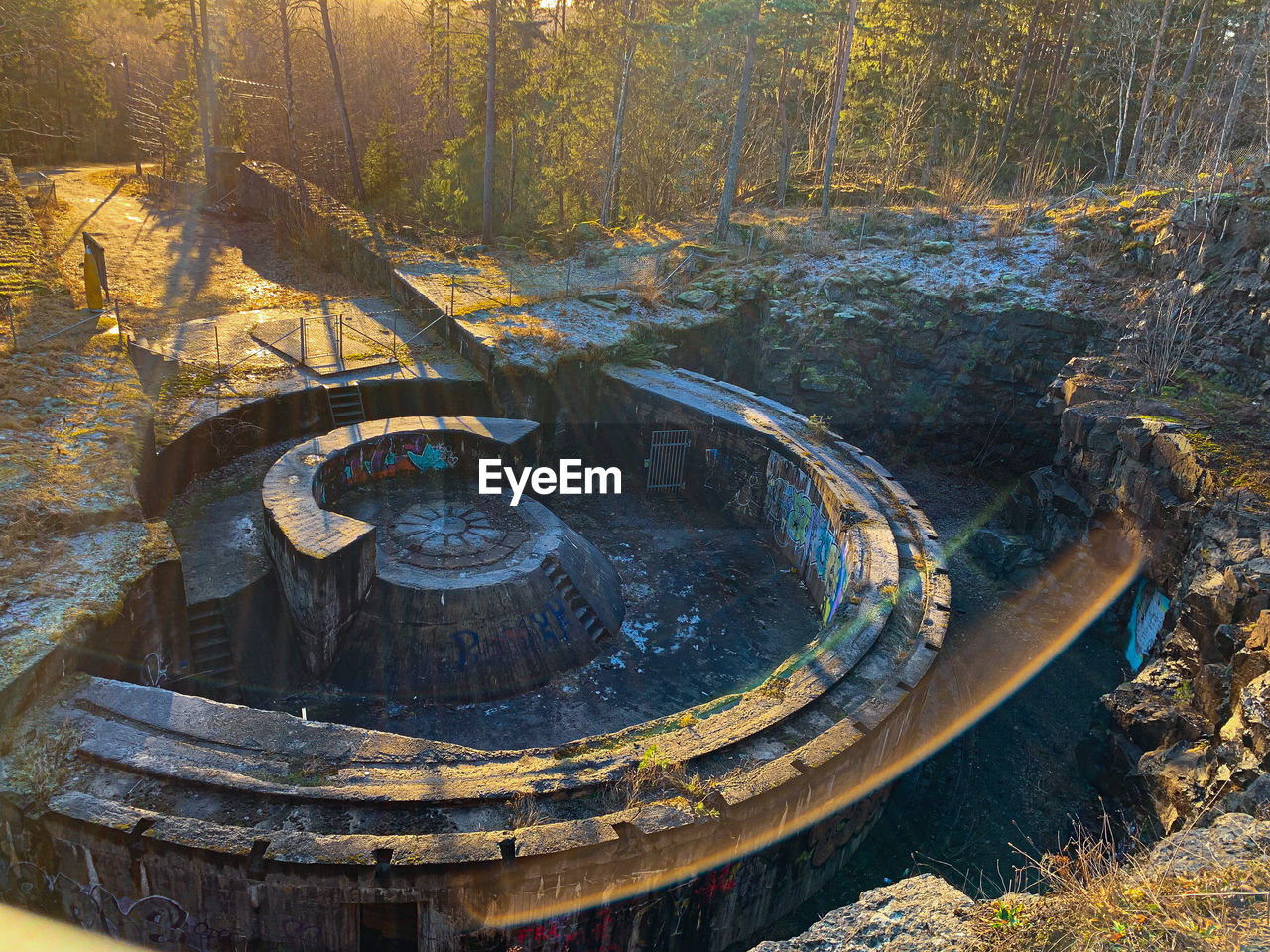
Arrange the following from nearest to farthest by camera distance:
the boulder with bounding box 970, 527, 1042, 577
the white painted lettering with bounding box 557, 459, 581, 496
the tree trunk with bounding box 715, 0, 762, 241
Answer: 1. the boulder with bounding box 970, 527, 1042, 577
2. the white painted lettering with bounding box 557, 459, 581, 496
3. the tree trunk with bounding box 715, 0, 762, 241

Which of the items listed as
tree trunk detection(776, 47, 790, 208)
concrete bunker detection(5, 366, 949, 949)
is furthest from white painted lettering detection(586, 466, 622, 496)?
tree trunk detection(776, 47, 790, 208)

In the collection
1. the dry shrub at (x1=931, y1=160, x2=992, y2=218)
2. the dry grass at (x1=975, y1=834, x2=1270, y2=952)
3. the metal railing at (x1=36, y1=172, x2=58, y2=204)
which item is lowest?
the dry grass at (x1=975, y1=834, x2=1270, y2=952)

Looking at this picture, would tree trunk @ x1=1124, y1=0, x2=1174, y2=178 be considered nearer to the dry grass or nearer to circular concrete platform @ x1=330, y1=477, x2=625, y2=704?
circular concrete platform @ x1=330, y1=477, x2=625, y2=704

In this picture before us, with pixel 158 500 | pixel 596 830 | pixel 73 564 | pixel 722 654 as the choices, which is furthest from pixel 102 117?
pixel 596 830

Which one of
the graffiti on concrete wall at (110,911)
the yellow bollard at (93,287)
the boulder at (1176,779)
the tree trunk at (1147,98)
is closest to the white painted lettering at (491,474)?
the graffiti on concrete wall at (110,911)

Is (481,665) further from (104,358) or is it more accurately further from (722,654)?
(104,358)

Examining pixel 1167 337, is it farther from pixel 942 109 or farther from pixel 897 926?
pixel 942 109

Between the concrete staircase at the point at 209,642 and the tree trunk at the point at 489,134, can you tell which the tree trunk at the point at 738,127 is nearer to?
the tree trunk at the point at 489,134
